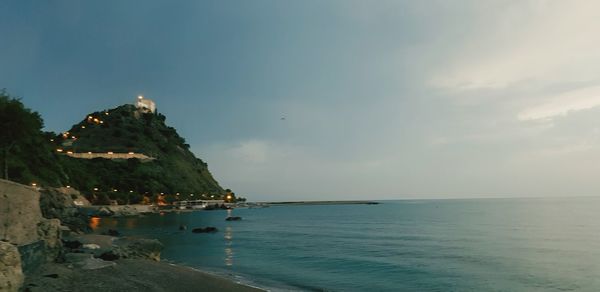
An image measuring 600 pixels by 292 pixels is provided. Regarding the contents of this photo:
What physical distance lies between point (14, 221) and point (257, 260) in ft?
89.0

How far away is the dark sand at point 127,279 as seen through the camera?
1969 cm

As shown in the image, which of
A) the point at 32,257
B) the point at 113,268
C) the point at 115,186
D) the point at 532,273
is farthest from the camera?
the point at 115,186

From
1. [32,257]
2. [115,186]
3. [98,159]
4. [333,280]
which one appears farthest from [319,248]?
[98,159]

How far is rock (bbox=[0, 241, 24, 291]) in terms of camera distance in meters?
15.2

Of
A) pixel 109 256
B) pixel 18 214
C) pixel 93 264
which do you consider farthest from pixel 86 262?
pixel 18 214

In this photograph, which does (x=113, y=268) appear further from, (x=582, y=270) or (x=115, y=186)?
(x=115, y=186)

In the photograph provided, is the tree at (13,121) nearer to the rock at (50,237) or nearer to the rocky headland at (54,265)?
the rocky headland at (54,265)

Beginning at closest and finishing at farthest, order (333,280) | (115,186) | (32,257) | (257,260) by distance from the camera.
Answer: (32,257) < (333,280) < (257,260) < (115,186)

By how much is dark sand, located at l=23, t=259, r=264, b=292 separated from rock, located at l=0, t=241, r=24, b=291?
1.53 meters

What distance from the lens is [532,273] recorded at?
3553 centimetres

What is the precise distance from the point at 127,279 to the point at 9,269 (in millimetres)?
8708

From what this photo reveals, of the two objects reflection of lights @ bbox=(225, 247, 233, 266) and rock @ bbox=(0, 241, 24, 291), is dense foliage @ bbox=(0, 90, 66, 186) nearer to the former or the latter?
reflection of lights @ bbox=(225, 247, 233, 266)

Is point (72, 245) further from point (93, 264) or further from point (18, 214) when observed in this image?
point (18, 214)

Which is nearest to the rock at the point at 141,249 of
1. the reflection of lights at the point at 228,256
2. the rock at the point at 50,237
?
the reflection of lights at the point at 228,256
